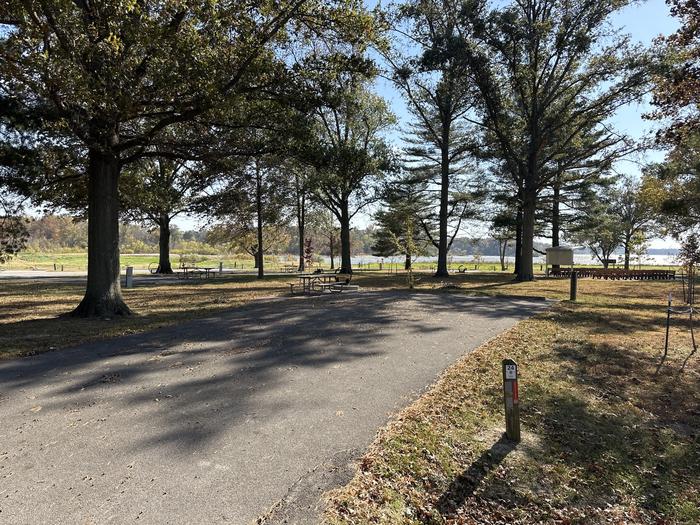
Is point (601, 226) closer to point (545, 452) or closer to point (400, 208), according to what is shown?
point (400, 208)

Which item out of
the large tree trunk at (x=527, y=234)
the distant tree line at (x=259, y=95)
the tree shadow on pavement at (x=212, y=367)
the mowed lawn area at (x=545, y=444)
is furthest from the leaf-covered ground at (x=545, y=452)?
the large tree trunk at (x=527, y=234)

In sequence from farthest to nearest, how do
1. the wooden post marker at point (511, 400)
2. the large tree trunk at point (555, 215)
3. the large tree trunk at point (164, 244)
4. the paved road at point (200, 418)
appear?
the large tree trunk at point (555, 215), the large tree trunk at point (164, 244), the wooden post marker at point (511, 400), the paved road at point (200, 418)

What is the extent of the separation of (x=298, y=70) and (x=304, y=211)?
2077 cm

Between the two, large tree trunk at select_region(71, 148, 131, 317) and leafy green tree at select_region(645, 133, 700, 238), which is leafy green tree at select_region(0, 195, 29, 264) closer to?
large tree trunk at select_region(71, 148, 131, 317)

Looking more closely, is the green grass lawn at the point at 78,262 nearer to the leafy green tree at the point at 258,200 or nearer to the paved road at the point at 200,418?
the leafy green tree at the point at 258,200

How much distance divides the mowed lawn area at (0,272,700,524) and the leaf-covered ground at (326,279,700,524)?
0.01 metres

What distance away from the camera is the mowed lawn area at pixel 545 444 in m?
3.03

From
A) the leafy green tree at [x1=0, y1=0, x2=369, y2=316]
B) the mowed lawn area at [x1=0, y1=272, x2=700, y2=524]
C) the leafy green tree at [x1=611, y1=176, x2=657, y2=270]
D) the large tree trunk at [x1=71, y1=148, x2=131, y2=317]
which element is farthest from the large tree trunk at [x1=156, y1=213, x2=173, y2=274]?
the leafy green tree at [x1=611, y1=176, x2=657, y2=270]

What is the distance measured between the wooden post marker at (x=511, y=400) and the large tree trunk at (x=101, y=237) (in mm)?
9399

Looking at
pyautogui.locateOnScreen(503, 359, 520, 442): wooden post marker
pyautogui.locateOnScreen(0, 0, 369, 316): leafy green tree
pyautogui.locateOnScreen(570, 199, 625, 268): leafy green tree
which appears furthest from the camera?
pyautogui.locateOnScreen(570, 199, 625, 268): leafy green tree

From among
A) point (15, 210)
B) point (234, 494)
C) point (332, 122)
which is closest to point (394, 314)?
point (234, 494)

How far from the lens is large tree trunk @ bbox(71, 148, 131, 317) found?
9938mm

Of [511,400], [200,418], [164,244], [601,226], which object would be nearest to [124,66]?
[200,418]

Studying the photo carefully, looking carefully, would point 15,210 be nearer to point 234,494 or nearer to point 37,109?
point 37,109
